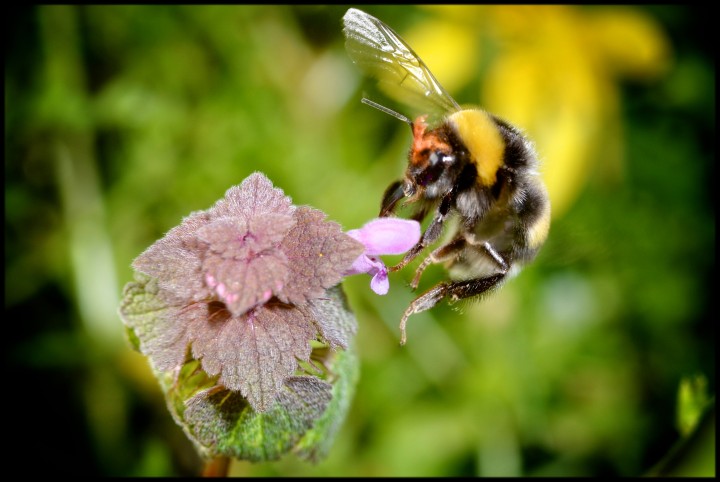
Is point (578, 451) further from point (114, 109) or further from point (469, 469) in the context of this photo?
point (114, 109)

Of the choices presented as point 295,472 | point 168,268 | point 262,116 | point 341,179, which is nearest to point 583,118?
point 341,179

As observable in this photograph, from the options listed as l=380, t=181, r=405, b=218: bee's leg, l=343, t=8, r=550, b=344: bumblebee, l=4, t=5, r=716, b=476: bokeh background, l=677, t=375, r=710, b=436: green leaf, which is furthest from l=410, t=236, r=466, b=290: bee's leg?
l=4, t=5, r=716, b=476: bokeh background

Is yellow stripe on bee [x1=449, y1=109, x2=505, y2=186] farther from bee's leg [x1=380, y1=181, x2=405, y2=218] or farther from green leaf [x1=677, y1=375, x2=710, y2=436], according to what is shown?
green leaf [x1=677, y1=375, x2=710, y2=436]

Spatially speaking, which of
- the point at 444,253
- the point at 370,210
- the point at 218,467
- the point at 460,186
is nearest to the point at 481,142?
the point at 460,186

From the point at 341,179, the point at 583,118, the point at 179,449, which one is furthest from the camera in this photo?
the point at 583,118

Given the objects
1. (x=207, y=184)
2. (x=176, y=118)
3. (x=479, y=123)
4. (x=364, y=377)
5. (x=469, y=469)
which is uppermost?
(x=479, y=123)

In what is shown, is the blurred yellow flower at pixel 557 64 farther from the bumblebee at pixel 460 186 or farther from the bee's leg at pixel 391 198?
the bee's leg at pixel 391 198

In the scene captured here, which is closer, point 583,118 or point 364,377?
point 364,377

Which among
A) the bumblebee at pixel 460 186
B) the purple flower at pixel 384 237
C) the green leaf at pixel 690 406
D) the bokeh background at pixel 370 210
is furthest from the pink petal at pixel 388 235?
the bokeh background at pixel 370 210
